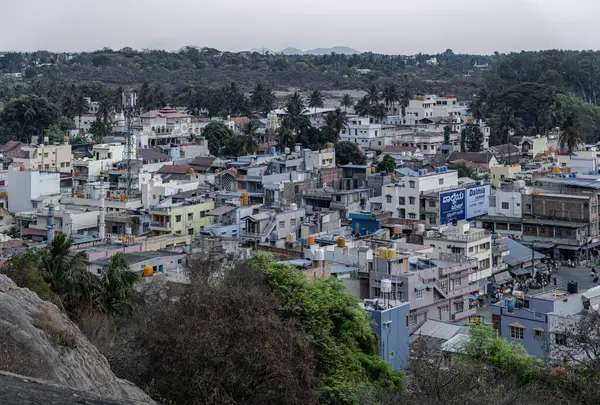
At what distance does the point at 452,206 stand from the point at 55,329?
85.4 feet

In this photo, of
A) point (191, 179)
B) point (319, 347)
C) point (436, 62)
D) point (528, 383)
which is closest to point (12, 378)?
point (319, 347)

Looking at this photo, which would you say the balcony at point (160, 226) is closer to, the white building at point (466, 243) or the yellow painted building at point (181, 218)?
the yellow painted building at point (181, 218)

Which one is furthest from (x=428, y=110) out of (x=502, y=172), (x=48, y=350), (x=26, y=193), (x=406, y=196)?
(x=48, y=350)

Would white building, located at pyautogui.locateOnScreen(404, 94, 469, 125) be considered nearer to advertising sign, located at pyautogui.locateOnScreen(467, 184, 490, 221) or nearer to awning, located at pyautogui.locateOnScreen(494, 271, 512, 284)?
advertising sign, located at pyautogui.locateOnScreen(467, 184, 490, 221)

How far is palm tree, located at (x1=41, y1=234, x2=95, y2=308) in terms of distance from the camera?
19812 millimetres

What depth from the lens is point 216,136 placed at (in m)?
58.2

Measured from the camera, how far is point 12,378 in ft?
27.3

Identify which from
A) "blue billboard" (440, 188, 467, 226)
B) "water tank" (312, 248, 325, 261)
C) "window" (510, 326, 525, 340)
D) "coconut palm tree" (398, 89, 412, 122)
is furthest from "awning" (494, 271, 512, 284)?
"coconut palm tree" (398, 89, 412, 122)

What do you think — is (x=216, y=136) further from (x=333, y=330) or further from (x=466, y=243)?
(x=333, y=330)

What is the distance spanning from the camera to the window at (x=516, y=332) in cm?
2222

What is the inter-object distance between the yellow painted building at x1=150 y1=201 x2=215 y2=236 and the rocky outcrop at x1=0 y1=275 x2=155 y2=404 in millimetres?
19303

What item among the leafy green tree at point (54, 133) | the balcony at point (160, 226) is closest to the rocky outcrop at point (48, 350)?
the balcony at point (160, 226)

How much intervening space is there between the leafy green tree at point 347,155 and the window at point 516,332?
27830 millimetres

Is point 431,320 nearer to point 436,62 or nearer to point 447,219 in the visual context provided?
point 447,219
